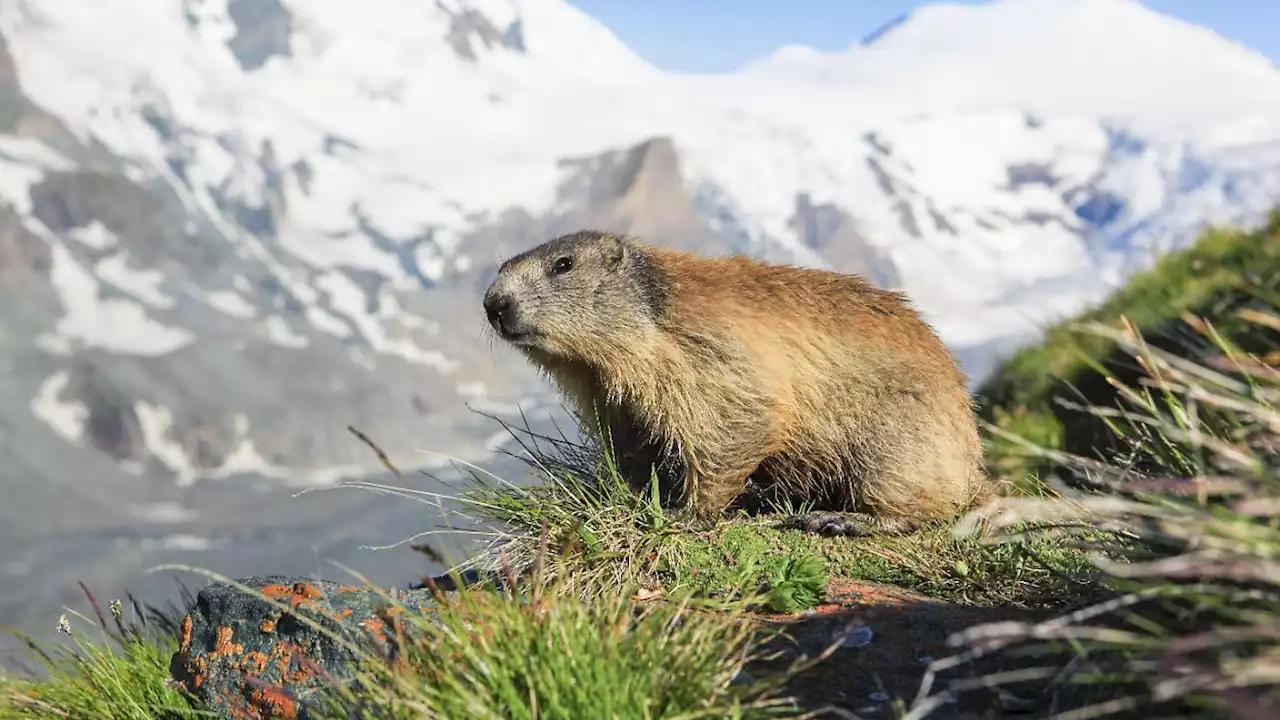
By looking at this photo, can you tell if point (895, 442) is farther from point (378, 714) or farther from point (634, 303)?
point (378, 714)

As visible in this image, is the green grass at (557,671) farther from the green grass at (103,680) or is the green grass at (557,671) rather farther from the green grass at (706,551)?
the green grass at (103,680)

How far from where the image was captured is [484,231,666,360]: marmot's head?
7.74m

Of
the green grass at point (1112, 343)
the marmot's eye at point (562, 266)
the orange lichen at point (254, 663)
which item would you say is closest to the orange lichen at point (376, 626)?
the orange lichen at point (254, 663)

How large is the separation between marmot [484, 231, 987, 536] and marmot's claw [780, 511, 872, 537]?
11 mm

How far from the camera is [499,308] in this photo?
25.5 feet

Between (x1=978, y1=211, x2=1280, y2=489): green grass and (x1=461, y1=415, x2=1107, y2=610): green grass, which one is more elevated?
(x1=461, y1=415, x2=1107, y2=610): green grass

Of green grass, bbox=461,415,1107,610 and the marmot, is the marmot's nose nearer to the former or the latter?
the marmot

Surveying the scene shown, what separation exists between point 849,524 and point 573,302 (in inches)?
105

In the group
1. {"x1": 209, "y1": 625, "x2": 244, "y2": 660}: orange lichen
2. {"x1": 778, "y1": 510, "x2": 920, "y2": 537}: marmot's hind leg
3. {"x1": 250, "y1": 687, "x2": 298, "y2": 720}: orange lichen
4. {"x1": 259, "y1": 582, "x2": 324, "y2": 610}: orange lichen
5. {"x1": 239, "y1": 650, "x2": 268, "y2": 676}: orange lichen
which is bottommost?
{"x1": 778, "y1": 510, "x2": 920, "y2": 537}: marmot's hind leg

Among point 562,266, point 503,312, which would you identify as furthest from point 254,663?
point 562,266

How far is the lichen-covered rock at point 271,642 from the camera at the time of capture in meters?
5.92

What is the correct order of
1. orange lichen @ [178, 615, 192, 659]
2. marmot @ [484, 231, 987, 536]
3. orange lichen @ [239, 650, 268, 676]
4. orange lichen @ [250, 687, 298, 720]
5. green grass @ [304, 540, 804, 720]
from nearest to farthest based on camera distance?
green grass @ [304, 540, 804, 720], orange lichen @ [250, 687, 298, 720], orange lichen @ [239, 650, 268, 676], orange lichen @ [178, 615, 192, 659], marmot @ [484, 231, 987, 536]

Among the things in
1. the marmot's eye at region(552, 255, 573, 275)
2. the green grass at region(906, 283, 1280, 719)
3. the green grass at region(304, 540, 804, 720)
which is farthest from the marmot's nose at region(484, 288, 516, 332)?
the green grass at region(906, 283, 1280, 719)

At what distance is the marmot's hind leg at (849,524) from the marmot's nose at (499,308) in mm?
2592
